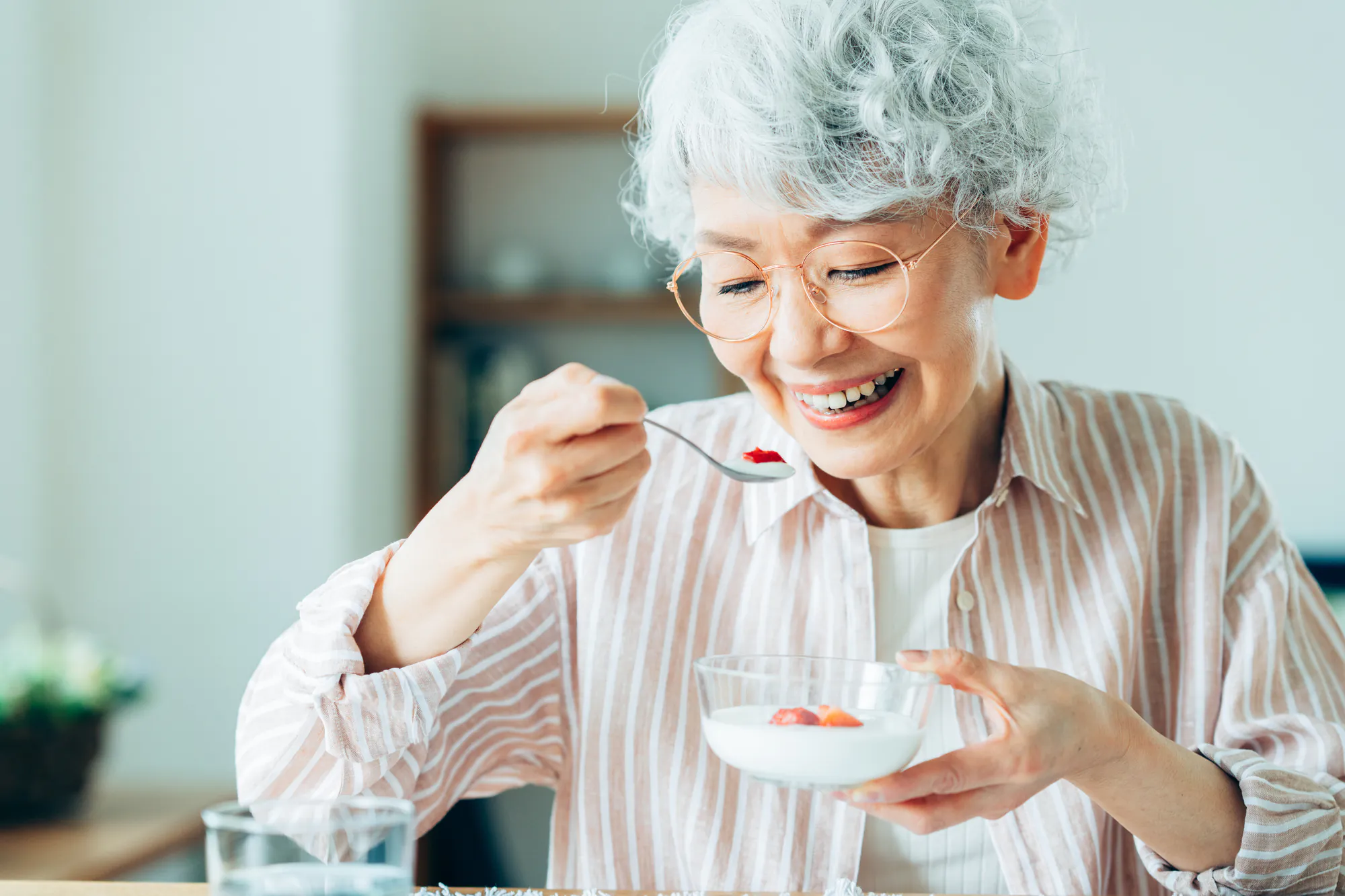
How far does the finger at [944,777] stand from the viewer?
982 millimetres

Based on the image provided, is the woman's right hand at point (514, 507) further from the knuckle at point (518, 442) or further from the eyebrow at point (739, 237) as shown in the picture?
the eyebrow at point (739, 237)

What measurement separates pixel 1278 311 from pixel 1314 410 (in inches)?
13.7

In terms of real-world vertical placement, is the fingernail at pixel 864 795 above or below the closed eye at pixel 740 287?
below

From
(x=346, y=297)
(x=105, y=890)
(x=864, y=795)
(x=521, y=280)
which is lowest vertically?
(x=105, y=890)

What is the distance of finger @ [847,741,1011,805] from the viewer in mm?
982

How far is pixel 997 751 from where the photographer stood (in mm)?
995

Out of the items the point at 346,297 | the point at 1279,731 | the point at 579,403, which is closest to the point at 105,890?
the point at 579,403

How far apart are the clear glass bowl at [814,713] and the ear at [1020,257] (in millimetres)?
550

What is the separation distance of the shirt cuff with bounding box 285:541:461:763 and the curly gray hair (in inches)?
21.5

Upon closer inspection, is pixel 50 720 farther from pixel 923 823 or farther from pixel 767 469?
pixel 923 823

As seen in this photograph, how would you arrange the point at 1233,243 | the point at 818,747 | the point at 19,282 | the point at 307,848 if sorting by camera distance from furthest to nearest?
the point at 1233,243 < the point at 19,282 < the point at 818,747 < the point at 307,848

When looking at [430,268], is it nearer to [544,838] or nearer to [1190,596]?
[544,838]

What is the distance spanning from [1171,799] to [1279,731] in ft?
0.88

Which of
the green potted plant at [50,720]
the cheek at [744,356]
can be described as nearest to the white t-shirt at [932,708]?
the cheek at [744,356]
